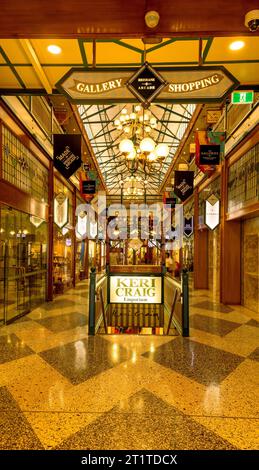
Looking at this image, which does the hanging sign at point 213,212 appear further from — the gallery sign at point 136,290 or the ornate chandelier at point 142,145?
the gallery sign at point 136,290

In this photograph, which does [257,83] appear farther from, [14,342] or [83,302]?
[83,302]

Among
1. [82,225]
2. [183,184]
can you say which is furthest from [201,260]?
[82,225]

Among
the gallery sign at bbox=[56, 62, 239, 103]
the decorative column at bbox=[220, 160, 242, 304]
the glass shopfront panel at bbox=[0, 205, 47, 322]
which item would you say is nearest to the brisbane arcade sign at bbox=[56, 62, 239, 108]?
the gallery sign at bbox=[56, 62, 239, 103]

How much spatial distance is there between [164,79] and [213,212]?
6374 mm

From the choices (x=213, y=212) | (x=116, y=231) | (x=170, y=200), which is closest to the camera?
(x=213, y=212)

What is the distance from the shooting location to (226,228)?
27.8 feet

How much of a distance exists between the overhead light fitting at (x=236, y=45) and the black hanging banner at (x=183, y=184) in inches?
263

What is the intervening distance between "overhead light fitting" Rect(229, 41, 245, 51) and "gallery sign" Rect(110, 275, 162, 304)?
617cm

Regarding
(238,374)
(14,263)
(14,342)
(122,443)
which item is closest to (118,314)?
(14,263)

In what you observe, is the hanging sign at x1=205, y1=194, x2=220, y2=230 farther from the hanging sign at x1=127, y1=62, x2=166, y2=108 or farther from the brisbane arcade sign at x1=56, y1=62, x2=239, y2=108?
the hanging sign at x1=127, y1=62, x2=166, y2=108

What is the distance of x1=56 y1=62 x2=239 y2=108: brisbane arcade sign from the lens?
3.46 metres

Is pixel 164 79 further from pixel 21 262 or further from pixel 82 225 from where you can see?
pixel 82 225

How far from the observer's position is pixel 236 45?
161 inches
